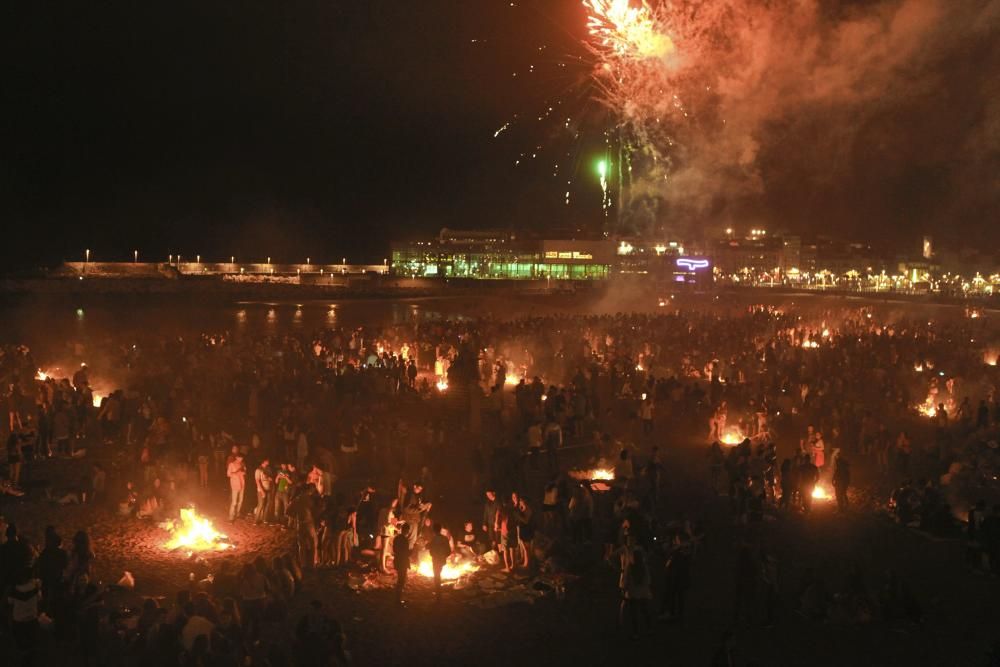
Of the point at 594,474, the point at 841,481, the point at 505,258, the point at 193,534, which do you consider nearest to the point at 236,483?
the point at 193,534

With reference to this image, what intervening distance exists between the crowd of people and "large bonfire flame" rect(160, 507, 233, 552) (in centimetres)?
30

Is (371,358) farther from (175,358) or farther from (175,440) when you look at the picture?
(175,440)

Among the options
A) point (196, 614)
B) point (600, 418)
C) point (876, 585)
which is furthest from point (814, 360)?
point (196, 614)

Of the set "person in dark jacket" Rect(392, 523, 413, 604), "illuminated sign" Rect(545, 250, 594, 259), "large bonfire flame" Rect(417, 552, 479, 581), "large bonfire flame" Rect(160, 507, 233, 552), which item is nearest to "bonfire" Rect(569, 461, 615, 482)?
"large bonfire flame" Rect(417, 552, 479, 581)

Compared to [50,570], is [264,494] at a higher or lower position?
lower

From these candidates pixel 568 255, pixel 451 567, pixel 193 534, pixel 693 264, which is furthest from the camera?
pixel 568 255

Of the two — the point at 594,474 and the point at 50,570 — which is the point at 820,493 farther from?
the point at 50,570

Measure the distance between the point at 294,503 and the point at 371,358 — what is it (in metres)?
9.68

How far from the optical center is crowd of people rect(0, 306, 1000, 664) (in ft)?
27.7

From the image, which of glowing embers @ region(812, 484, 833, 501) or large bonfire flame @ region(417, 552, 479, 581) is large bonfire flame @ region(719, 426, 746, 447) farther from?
large bonfire flame @ region(417, 552, 479, 581)

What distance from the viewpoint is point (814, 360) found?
20266 mm

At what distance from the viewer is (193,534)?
362 inches

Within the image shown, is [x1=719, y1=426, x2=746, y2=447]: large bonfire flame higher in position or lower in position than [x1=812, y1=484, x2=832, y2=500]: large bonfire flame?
higher

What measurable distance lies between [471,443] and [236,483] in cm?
474
